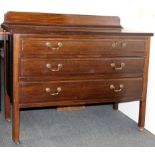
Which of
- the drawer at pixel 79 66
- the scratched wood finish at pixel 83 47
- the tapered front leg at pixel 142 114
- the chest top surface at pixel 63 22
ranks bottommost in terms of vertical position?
the tapered front leg at pixel 142 114

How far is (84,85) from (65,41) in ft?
1.16

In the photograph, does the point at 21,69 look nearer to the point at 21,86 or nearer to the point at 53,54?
the point at 21,86

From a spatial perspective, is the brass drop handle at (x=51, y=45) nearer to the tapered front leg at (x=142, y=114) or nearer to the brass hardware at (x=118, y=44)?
the brass hardware at (x=118, y=44)

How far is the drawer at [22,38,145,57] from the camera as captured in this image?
192 centimetres

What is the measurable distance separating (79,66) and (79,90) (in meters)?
0.18

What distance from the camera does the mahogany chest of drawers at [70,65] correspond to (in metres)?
1.94

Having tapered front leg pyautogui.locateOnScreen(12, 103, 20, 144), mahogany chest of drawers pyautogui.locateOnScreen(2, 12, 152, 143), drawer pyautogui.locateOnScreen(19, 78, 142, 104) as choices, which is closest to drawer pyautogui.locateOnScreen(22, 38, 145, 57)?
mahogany chest of drawers pyautogui.locateOnScreen(2, 12, 152, 143)

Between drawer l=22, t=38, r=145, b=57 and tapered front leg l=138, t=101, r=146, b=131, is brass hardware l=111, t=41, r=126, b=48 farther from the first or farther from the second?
tapered front leg l=138, t=101, r=146, b=131

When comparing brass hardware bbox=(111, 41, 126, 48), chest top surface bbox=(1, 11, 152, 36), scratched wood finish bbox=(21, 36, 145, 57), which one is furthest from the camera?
chest top surface bbox=(1, 11, 152, 36)

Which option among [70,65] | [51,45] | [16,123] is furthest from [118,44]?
[16,123]

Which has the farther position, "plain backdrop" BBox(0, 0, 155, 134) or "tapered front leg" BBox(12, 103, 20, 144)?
"plain backdrop" BBox(0, 0, 155, 134)

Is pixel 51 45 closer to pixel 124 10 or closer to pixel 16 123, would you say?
pixel 16 123

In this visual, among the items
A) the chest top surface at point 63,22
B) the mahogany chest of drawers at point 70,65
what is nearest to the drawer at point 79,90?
the mahogany chest of drawers at point 70,65

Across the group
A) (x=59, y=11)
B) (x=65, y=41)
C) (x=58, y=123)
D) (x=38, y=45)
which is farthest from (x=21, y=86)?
(x=59, y=11)
